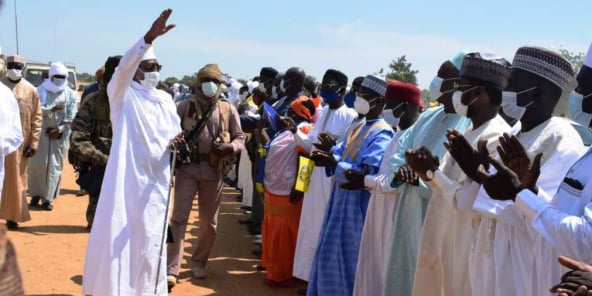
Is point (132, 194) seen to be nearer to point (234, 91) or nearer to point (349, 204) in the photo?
point (349, 204)

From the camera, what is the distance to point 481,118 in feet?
12.4

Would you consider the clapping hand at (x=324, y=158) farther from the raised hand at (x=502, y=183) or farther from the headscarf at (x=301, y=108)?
the raised hand at (x=502, y=183)

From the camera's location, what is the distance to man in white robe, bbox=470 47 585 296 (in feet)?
9.91

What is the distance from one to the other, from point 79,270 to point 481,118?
4.83 metres

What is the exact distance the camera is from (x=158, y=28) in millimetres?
4742

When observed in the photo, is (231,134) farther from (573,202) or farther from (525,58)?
(573,202)

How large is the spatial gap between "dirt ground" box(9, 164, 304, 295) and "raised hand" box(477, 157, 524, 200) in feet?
12.7

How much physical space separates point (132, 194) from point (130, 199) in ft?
0.15

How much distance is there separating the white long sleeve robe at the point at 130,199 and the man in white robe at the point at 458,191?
7.58 feet

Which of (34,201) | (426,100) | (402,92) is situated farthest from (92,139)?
(426,100)

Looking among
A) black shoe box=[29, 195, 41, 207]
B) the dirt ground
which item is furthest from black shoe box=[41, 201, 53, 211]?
black shoe box=[29, 195, 41, 207]

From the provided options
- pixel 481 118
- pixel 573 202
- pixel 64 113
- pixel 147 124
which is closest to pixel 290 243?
pixel 147 124

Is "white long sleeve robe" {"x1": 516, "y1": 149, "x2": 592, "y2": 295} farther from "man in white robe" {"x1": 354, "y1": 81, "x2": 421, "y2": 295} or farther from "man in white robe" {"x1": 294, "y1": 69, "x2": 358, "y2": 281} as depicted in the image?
"man in white robe" {"x1": 294, "y1": 69, "x2": 358, "y2": 281}

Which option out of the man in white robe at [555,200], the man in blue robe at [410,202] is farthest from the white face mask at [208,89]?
the man in white robe at [555,200]
